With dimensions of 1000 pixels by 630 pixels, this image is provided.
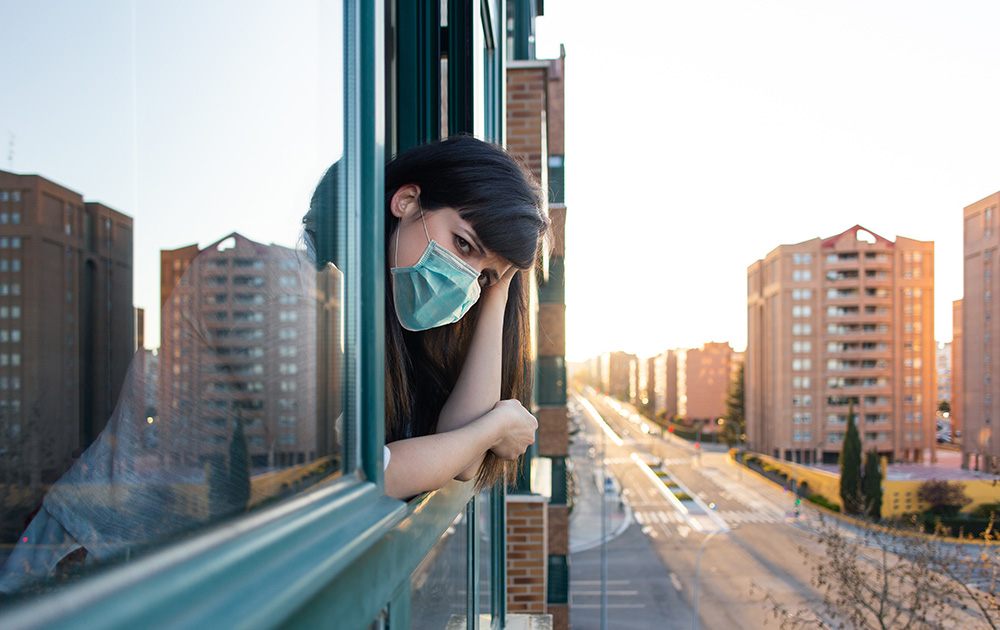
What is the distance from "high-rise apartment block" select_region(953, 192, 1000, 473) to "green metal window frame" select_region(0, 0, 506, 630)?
30003 millimetres

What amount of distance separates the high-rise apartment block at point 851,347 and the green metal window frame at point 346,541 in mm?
39000

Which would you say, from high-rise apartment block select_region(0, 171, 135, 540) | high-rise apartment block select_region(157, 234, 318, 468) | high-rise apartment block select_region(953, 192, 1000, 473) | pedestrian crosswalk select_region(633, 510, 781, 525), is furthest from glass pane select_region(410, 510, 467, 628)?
pedestrian crosswalk select_region(633, 510, 781, 525)

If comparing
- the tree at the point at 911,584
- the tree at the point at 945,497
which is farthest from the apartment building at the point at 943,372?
the tree at the point at 911,584

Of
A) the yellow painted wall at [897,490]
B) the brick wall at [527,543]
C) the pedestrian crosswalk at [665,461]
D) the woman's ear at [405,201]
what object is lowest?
the pedestrian crosswalk at [665,461]

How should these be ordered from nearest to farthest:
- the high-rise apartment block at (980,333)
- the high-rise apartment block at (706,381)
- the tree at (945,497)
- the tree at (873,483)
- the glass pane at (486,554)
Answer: the glass pane at (486,554) → the tree at (945,497) → the high-rise apartment block at (980,333) → the tree at (873,483) → the high-rise apartment block at (706,381)

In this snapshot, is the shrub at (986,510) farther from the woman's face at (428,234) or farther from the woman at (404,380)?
the woman's face at (428,234)

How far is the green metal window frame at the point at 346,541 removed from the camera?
0.29 m

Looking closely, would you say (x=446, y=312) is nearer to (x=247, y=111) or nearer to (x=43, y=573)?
(x=247, y=111)

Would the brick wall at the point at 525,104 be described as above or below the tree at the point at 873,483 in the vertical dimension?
above

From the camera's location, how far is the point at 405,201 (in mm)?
1076

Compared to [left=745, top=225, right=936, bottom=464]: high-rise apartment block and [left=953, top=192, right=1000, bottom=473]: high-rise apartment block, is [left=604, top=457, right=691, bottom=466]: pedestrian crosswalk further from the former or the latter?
[left=953, top=192, right=1000, bottom=473]: high-rise apartment block

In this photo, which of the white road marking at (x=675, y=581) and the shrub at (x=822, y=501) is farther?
the shrub at (x=822, y=501)

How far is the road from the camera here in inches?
808

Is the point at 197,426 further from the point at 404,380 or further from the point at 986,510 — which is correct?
the point at 986,510
